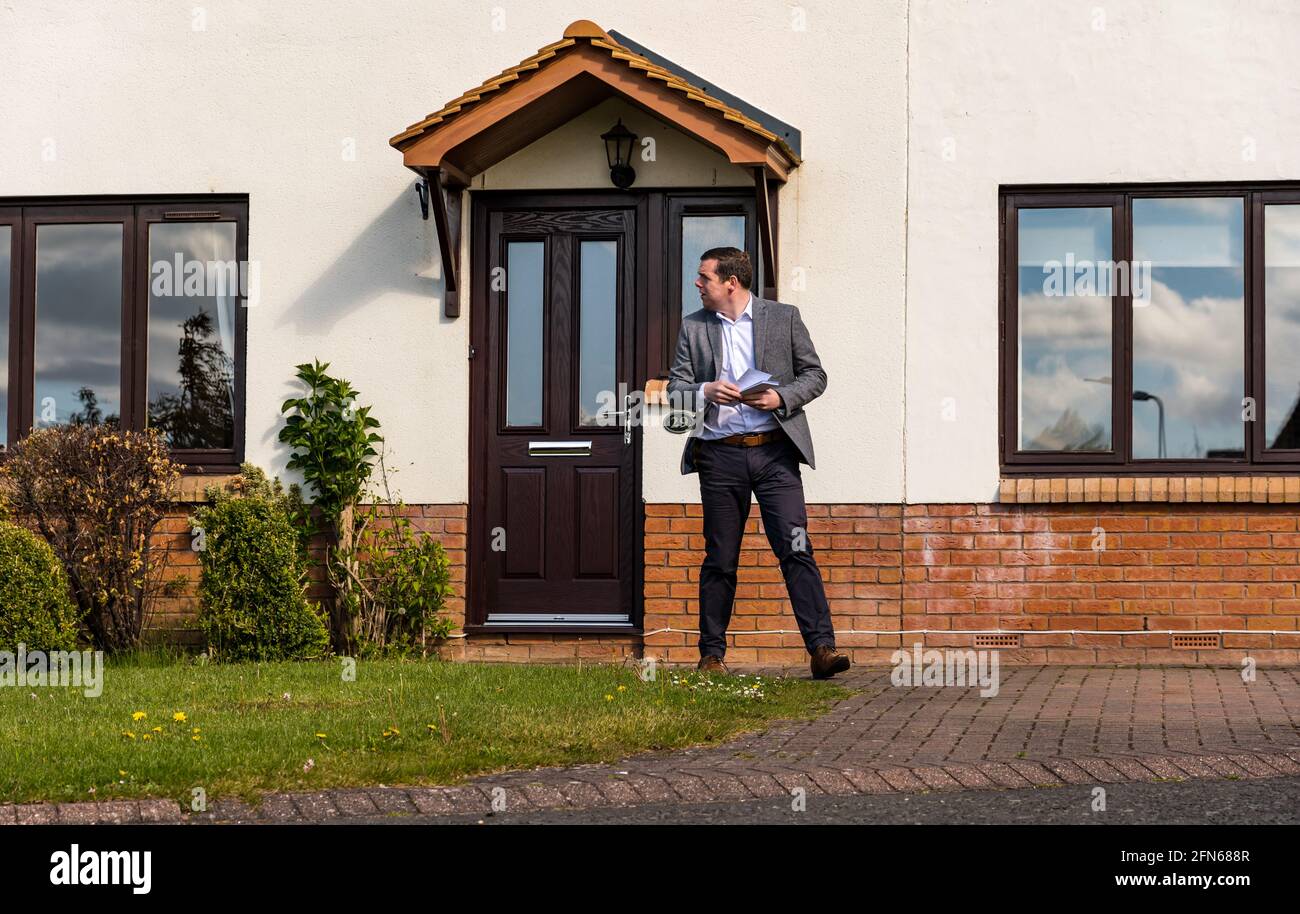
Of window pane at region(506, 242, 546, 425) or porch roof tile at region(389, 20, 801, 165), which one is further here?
window pane at region(506, 242, 546, 425)

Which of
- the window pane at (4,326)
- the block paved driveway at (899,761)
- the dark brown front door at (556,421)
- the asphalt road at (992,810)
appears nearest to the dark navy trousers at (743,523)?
the block paved driveway at (899,761)

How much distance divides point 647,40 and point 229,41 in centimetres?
273

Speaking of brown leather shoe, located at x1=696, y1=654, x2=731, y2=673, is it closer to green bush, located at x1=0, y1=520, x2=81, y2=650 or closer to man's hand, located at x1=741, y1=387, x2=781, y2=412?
man's hand, located at x1=741, y1=387, x2=781, y2=412

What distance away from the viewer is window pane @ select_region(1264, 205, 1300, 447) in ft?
33.5

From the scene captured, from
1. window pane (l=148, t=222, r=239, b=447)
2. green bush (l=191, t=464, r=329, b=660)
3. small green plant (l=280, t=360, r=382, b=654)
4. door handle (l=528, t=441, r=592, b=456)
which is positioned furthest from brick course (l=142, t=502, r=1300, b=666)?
window pane (l=148, t=222, r=239, b=447)

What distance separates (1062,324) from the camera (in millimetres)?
10312

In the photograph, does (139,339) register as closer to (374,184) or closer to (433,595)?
(374,184)

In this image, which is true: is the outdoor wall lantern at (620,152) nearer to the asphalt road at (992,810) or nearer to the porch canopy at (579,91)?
the porch canopy at (579,91)

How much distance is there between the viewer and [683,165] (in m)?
10.5

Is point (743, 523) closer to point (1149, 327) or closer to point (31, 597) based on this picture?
point (1149, 327)

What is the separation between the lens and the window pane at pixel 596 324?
1063 cm

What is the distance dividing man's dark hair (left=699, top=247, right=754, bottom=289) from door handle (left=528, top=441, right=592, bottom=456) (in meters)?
2.39

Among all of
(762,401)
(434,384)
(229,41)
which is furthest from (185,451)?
(762,401)

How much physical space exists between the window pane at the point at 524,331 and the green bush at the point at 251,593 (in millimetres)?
1747
